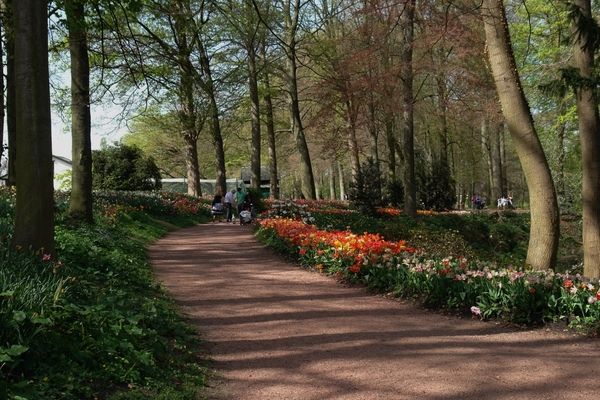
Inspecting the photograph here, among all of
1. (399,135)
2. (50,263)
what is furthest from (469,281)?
(399,135)

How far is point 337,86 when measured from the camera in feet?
82.9

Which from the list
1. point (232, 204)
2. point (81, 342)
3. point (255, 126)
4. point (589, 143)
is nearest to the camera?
point (81, 342)

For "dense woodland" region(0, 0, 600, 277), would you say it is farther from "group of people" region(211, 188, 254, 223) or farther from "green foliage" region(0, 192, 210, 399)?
"group of people" region(211, 188, 254, 223)

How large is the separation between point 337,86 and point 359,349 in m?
21.3

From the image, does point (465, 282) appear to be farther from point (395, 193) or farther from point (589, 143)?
point (395, 193)

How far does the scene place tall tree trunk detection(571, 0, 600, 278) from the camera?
30.8 ft

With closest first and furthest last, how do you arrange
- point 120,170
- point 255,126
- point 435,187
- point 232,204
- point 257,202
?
point 232,204
point 257,202
point 255,126
point 120,170
point 435,187

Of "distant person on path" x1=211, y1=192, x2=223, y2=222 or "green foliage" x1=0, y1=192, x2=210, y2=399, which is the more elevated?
"distant person on path" x1=211, y1=192, x2=223, y2=222

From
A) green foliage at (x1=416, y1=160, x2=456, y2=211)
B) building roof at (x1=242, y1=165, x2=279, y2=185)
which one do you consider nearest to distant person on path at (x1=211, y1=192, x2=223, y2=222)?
green foliage at (x1=416, y1=160, x2=456, y2=211)

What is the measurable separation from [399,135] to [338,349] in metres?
31.0

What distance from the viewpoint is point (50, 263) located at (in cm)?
532

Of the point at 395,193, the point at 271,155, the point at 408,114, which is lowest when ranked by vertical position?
the point at 395,193

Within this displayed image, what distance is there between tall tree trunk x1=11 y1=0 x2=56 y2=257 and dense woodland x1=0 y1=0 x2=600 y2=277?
13 millimetres

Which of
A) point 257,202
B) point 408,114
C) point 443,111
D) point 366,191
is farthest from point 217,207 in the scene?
point 443,111
